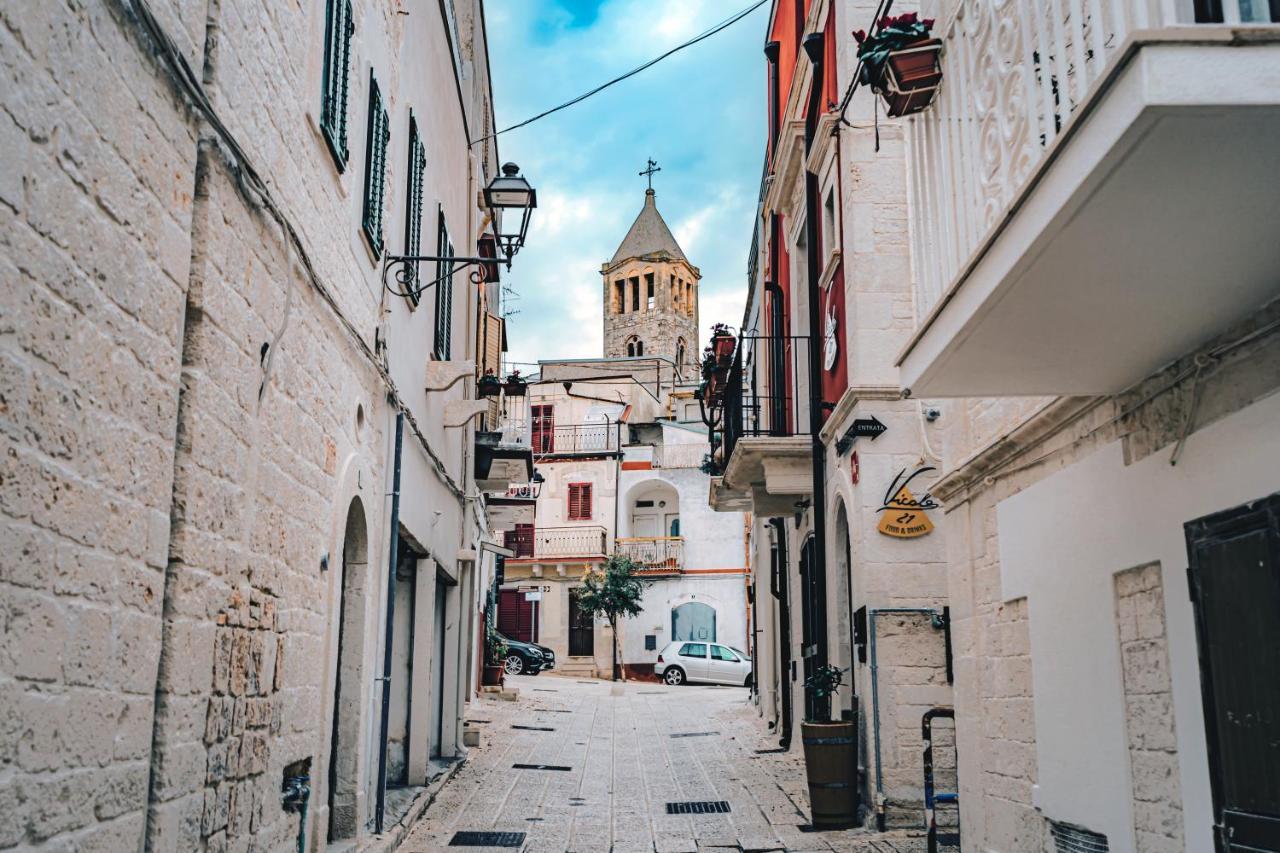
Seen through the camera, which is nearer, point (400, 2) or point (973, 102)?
point (973, 102)

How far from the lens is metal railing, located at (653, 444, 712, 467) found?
143ft

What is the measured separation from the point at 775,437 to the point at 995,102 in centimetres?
769

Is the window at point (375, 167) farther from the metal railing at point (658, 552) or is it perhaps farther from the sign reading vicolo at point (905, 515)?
the metal railing at point (658, 552)

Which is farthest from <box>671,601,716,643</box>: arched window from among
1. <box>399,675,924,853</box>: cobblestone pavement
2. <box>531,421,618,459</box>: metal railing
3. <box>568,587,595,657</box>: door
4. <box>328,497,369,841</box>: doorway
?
<box>328,497,369,841</box>: doorway

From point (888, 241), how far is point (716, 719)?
11.7 m

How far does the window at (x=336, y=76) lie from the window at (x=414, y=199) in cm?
248

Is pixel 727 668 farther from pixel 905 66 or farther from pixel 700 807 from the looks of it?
pixel 905 66

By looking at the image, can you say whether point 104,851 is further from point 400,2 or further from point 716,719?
point 716,719

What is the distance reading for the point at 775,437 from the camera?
1266cm

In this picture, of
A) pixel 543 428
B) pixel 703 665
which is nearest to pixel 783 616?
pixel 703 665

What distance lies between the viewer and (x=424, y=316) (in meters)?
11.1

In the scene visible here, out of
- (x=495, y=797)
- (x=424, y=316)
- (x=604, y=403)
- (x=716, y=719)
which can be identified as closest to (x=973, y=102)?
(x=424, y=316)

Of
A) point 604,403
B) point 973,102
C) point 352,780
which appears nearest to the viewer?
point 973,102

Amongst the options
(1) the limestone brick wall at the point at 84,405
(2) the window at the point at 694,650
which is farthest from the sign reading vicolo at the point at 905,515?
(2) the window at the point at 694,650
